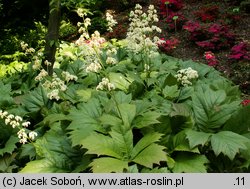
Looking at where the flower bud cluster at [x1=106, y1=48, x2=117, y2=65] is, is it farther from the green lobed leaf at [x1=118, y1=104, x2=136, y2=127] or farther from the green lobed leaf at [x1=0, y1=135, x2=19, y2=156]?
the green lobed leaf at [x1=0, y1=135, x2=19, y2=156]

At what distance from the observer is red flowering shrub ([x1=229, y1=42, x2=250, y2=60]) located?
8.14 m

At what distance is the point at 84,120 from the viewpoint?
3.64 m

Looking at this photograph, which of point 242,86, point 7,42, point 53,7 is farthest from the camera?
point 7,42

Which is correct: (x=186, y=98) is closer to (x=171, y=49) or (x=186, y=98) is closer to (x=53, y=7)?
(x=53, y=7)

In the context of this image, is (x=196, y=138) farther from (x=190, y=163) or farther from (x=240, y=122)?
(x=240, y=122)

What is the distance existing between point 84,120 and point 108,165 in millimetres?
773

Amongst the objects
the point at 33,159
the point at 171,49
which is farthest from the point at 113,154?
the point at 171,49

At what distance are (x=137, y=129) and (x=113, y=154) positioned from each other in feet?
1.85

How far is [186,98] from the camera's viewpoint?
171 inches

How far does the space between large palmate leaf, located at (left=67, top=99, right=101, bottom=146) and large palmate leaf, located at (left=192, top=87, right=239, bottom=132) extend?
42.1 inches

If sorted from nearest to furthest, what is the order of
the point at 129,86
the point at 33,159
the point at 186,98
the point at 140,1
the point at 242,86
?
1. the point at 33,159
2. the point at 186,98
3. the point at 129,86
4. the point at 242,86
5. the point at 140,1

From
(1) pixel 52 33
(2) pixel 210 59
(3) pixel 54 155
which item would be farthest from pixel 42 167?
(2) pixel 210 59

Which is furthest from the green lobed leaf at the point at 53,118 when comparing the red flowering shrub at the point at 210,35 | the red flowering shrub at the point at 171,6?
the red flowering shrub at the point at 171,6

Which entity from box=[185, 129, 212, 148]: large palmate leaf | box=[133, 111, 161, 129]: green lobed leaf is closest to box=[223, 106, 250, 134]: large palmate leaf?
box=[185, 129, 212, 148]: large palmate leaf
